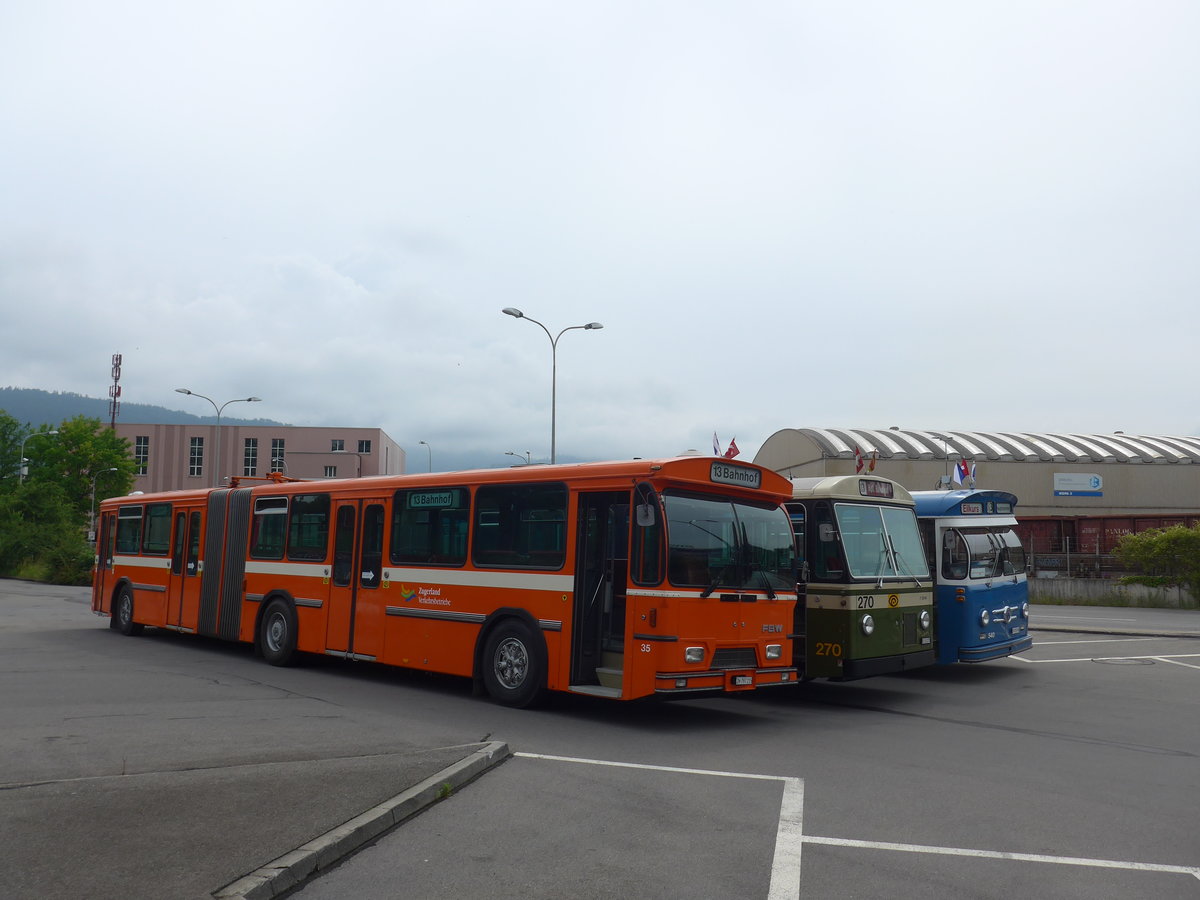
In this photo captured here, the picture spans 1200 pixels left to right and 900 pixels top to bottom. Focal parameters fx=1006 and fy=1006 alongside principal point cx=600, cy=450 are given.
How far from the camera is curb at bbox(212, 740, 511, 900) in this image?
191 inches

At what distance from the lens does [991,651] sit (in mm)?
13898

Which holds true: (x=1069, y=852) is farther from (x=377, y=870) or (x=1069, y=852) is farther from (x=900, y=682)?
(x=900, y=682)

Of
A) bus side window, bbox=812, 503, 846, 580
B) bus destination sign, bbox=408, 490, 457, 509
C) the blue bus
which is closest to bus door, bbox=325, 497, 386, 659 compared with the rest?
bus destination sign, bbox=408, 490, 457, 509

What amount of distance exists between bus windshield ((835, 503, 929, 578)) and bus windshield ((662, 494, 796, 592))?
46.5 inches

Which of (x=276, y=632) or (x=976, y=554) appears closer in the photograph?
(x=976, y=554)

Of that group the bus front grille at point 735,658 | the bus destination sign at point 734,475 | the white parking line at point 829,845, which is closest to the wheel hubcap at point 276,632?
the bus front grille at point 735,658

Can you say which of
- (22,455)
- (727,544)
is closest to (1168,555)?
(727,544)

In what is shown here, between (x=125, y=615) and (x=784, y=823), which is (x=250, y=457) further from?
(x=784, y=823)

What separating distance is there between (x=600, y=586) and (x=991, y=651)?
6444 millimetres

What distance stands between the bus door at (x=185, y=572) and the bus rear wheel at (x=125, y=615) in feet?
6.51

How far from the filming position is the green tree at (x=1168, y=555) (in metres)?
30.3

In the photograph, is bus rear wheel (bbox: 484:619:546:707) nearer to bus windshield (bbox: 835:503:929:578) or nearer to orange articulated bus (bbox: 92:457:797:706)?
orange articulated bus (bbox: 92:457:797:706)

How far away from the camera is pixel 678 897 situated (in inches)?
199

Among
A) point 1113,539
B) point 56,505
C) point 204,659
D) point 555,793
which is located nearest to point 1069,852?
point 555,793
